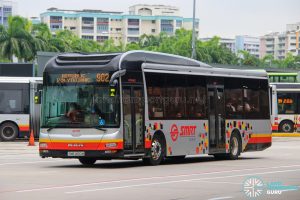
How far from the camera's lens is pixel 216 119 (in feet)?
95.0

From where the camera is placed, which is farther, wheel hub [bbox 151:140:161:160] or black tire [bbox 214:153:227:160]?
black tire [bbox 214:153:227:160]

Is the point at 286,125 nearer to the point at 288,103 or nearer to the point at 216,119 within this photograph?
the point at 288,103

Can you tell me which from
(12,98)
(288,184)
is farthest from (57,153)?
(12,98)

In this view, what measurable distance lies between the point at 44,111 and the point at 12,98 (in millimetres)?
20719

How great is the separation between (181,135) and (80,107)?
12.4ft

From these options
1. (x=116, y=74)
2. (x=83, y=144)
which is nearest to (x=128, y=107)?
(x=116, y=74)

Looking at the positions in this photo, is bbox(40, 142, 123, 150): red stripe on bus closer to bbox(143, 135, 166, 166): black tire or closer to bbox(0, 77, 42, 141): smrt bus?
bbox(143, 135, 166, 166): black tire

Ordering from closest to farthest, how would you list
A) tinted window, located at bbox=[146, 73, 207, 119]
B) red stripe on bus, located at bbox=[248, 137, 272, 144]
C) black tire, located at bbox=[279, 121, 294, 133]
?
tinted window, located at bbox=[146, 73, 207, 119] → red stripe on bus, located at bbox=[248, 137, 272, 144] → black tire, located at bbox=[279, 121, 294, 133]

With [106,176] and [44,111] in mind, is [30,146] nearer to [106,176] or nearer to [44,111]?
[44,111]

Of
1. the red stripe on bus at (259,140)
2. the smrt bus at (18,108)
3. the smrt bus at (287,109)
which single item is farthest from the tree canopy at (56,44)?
the red stripe on bus at (259,140)

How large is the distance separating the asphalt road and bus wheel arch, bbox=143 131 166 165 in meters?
0.40

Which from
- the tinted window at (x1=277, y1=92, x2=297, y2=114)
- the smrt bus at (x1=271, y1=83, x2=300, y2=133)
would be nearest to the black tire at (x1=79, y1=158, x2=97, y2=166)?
the smrt bus at (x1=271, y1=83, x2=300, y2=133)

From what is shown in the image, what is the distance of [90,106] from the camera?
24422 mm

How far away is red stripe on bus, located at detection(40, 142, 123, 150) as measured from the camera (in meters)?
24.1
